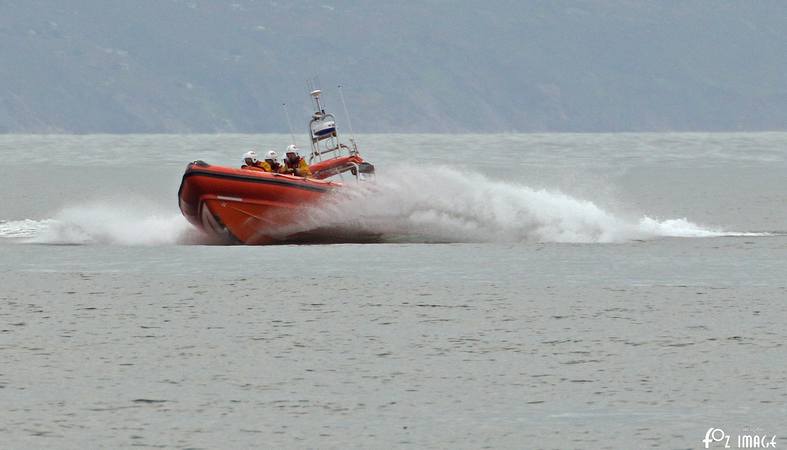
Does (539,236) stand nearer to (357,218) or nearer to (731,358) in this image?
(357,218)

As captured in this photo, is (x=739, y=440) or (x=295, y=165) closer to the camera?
(x=739, y=440)

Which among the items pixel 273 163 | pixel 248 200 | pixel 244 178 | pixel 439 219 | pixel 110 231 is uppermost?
pixel 439 219

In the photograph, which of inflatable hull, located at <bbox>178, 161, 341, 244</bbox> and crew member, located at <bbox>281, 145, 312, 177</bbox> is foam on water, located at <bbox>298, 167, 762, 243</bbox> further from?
crew member, located at <bbox>281, 145, 312, 177</bbox>

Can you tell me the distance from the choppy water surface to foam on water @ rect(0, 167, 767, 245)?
2.3 inches

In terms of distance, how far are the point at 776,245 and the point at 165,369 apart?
2201 centimetres

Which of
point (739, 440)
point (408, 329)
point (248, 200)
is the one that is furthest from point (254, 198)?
point (739, 440)

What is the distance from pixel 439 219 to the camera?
38.8 m

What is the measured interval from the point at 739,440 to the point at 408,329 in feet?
28.0

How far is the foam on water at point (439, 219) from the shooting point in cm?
3759

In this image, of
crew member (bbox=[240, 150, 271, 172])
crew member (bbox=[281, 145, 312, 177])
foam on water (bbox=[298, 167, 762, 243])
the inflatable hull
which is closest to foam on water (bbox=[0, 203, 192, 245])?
the inflatable hull

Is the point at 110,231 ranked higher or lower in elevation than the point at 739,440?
higher

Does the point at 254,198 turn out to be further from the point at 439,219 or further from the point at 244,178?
the point at 439,219

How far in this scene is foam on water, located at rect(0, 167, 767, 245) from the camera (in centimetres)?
3759

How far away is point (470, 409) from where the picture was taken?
17.6 meters
